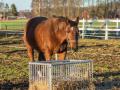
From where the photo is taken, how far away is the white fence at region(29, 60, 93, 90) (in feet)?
24.1

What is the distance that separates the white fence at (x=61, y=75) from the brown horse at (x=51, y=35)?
3.25 feet

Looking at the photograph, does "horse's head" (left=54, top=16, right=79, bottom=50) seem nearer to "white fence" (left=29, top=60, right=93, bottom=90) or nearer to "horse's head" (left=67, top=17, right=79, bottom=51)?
"horse's head" (left=67, top=17, right=79, bottom=51)

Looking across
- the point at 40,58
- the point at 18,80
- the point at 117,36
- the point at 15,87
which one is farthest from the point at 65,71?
the point at 117,36

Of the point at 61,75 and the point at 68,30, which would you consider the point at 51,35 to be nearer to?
the point at 68,30

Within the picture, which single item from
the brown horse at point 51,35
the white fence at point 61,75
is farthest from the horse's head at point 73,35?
the white fence at point 61,75

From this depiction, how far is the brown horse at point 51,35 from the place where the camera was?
886cm

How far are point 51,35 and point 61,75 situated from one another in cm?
255

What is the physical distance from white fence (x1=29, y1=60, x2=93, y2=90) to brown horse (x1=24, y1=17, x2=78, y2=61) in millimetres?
992

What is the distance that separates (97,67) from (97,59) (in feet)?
8.05

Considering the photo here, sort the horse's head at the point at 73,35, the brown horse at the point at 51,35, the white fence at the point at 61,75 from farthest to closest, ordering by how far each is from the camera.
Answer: the brown horse at the point at 51,35 < the horse's head at the point at 73,35 < the white fence at the point at 61,75

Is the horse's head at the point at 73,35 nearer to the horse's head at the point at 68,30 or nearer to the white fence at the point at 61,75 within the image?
the horse's head at the point at 68,30

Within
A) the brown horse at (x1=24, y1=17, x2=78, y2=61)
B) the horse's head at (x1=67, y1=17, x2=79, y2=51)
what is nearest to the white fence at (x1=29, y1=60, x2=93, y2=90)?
the horse's head at (x1=67, y1=17, x2=79, y2=51)

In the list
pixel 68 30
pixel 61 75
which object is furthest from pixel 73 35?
pixel 61 75

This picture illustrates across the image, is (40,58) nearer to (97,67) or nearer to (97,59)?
(97,67)
